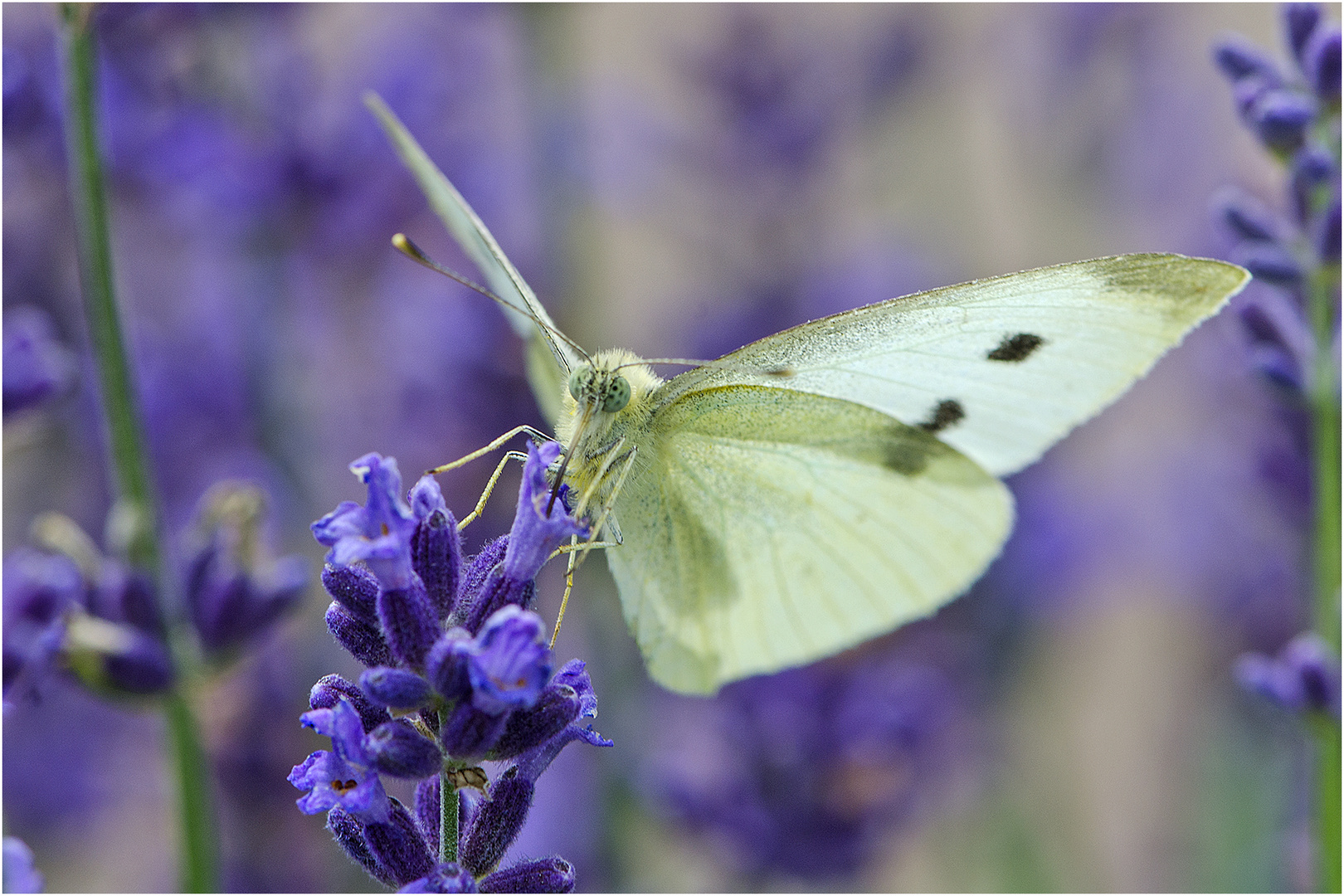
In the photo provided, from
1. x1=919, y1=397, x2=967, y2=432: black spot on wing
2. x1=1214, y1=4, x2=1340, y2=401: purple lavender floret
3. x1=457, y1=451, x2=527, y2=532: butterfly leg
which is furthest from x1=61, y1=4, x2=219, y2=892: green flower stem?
x1=1214, y1=4, x2=1340, y2=401: purple lavender floret

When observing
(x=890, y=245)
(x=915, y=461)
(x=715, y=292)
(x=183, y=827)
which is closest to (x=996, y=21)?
(x=890, y=245)

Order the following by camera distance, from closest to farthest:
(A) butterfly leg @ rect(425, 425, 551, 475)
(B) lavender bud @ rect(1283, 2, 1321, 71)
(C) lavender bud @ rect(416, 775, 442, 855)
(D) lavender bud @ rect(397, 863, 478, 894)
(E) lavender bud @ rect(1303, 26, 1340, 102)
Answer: (D) lavender bud @ rect(397, 863, 478, 894) → (C) lavender bud @ rect(416, 775, 442, 855) → (A) butterfly leg @ rect(425, 425, 551, 475) → (E) lavender bud @ rect(1303, 26, 1340, 102) → (B) lavender bud @ rect(1283, 2, 1321, 71)

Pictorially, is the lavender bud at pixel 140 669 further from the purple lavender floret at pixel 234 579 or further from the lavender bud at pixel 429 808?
the lavender bud at pixel 429 808

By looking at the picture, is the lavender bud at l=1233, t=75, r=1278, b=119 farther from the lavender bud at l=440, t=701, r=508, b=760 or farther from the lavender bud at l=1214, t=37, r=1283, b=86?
the lavender bud at l=440, t=701, r=508, b=760

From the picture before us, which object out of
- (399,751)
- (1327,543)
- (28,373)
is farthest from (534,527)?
(1327,543)

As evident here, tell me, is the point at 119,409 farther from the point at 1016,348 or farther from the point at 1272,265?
the point at 1272,265

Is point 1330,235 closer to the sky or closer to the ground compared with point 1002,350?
closer to the sky

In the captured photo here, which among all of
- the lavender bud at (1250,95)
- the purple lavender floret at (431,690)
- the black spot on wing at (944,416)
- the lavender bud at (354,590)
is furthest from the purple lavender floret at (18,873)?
the lavender bud at (1250,95)
